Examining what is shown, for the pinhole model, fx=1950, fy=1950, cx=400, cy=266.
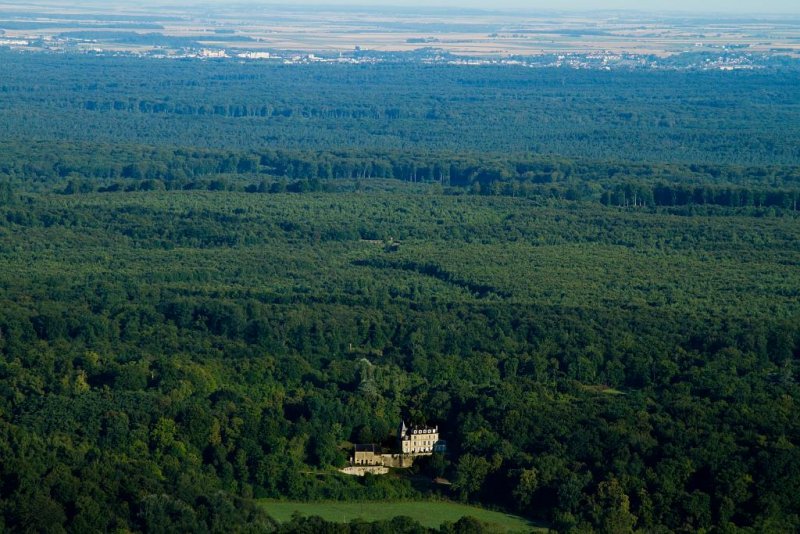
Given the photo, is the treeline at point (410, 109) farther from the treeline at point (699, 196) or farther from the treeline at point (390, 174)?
the treeline at point (699, 196)

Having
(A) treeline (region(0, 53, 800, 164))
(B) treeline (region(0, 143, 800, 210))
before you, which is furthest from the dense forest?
(A) treeline (region(0, 53, 800, 164))

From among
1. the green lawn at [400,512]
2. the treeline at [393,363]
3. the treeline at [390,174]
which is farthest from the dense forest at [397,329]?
the green lawn at [400,512]

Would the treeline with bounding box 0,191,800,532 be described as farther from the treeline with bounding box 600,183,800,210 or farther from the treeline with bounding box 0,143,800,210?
the treeline with bounding box 0,143,800,210

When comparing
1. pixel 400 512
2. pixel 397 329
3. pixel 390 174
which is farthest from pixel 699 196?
pixel 400 512

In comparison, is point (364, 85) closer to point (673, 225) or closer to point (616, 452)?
point (673, 225)

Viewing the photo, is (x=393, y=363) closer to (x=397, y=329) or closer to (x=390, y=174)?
(x=397, y=329)

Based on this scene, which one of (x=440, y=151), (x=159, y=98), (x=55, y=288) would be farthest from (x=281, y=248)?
(x=159, y=98)
